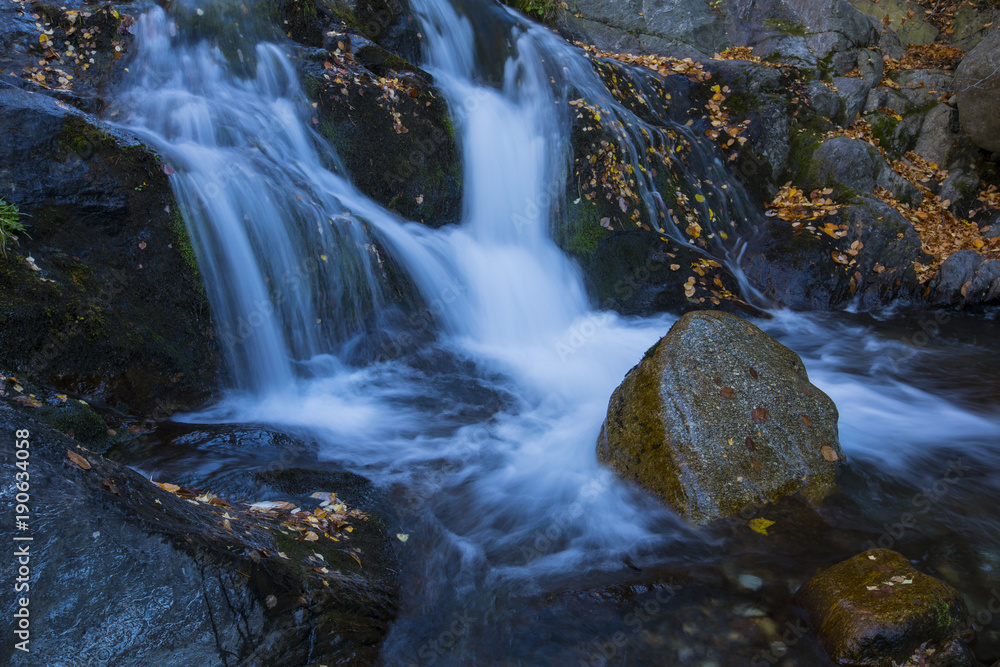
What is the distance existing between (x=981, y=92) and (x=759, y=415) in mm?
9748

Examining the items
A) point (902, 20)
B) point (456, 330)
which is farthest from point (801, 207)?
point (902, 20)

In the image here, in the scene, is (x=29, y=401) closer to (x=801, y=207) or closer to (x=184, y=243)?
(x=184, y=243)

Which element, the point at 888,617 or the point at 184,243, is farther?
the point at 184,243

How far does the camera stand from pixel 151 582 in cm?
229

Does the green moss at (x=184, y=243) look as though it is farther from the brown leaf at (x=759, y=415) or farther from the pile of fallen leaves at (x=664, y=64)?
the pile of fallen leaves at (x=664, y=64)

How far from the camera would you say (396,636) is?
3.13 meters

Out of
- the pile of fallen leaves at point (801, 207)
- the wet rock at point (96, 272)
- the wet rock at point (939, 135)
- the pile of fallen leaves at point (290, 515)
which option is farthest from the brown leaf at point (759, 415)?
the wet rock at point (939, 135)

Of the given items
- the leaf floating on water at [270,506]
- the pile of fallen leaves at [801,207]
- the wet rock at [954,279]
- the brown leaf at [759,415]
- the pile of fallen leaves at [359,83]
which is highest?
the pile of fallen leaves at [359,83]

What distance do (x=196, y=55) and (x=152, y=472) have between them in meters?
5.67

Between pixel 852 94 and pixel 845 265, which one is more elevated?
pixel 852 94

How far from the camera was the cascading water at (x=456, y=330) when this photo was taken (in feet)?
→ 13.1

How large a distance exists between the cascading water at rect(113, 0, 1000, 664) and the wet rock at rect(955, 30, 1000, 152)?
15.6 feet

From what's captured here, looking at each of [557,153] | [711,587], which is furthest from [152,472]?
[557,153]

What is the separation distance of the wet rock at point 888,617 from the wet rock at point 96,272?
4837mm
